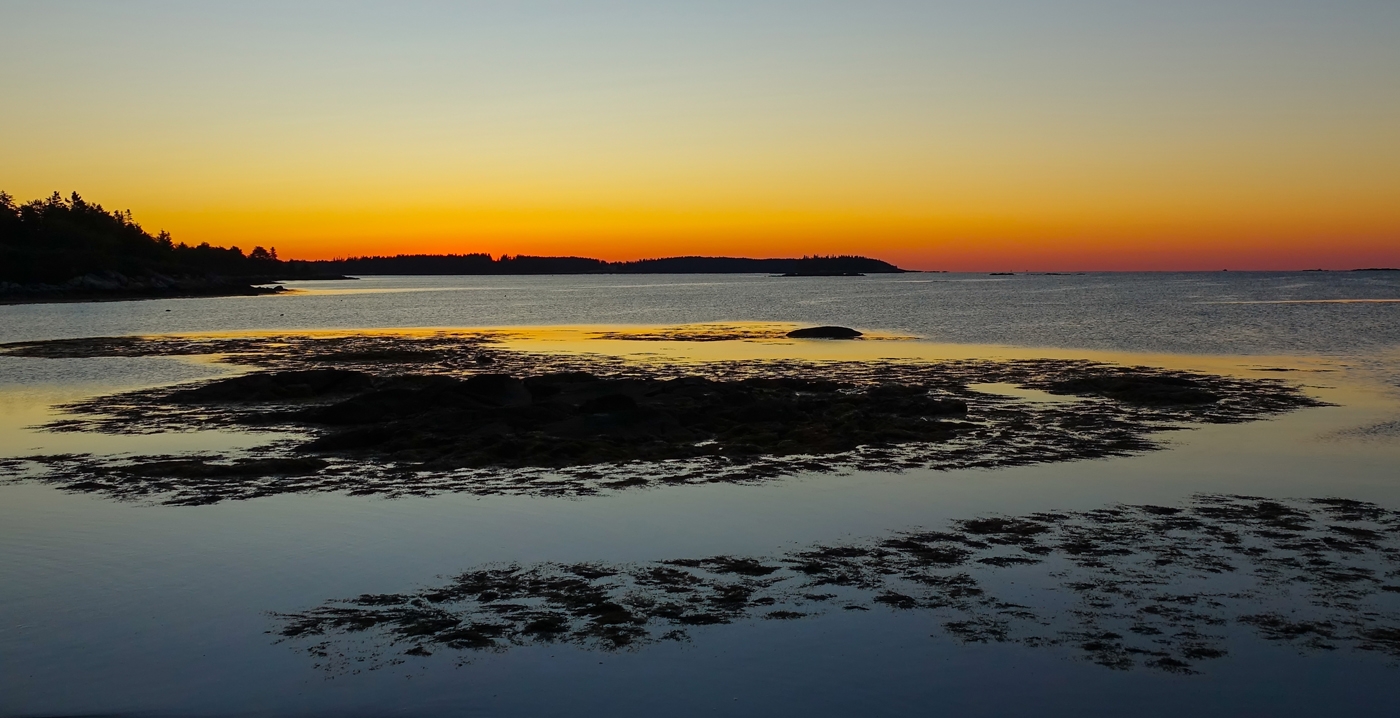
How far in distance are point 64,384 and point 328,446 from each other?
16.5 meters

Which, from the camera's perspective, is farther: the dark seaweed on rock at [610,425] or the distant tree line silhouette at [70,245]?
the distant tree line silhouette at [70,245]

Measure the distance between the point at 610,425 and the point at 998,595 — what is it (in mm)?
11117

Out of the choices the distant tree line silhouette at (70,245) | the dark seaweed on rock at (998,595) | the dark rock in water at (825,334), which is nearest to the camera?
the dark seaweed on rock at (998,595)

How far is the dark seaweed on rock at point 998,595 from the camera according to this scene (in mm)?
8602

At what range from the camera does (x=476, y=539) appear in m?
12.2

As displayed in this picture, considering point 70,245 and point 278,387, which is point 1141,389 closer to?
point 278,387

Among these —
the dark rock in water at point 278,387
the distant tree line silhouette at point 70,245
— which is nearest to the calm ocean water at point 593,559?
the dark rock in water at point 278,387

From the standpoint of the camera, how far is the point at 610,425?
19891mm

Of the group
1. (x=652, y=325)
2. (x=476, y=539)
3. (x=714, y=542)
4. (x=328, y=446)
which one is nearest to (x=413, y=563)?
(x=476, y=539)

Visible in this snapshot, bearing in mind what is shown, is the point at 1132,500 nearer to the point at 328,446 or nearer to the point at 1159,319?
the point at 328,446

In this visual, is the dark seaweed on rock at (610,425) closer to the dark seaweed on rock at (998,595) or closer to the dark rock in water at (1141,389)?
the dark rock in water at (1141,389)

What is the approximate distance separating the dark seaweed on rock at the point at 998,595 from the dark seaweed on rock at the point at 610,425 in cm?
470

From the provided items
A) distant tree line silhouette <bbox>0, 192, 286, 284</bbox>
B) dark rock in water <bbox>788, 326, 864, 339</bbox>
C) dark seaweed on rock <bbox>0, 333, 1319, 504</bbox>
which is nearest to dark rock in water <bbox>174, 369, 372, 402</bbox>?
dark seaweed on rock <bbox>0, 333, 1319, 504</bbox>

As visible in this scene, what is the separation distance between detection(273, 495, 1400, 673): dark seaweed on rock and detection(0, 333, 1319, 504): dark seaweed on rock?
15.4 feet
